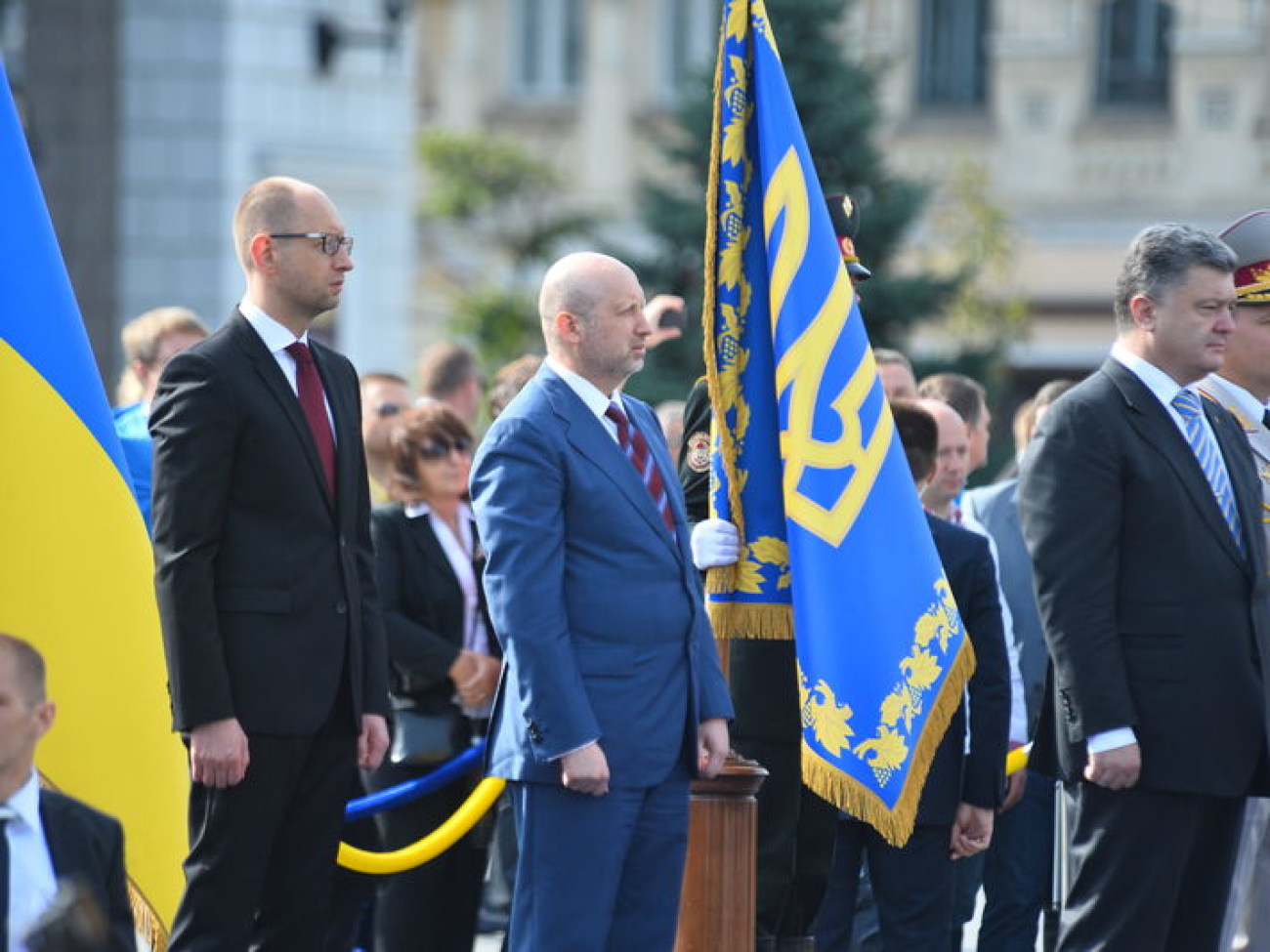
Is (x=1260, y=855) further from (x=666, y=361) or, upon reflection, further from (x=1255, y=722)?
(x=666, y=361)

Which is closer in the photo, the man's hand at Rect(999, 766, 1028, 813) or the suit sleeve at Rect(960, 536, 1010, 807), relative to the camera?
the suit sleeve at Rect(960, 536, 1010, 807)

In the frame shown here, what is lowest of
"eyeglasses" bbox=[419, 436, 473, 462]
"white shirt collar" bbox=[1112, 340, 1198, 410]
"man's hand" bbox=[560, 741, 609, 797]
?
"man's hand" bbox=[560, 741, 609, 797]

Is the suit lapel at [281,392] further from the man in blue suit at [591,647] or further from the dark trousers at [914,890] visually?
the dark trousers at [914,890]

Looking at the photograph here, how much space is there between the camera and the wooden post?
19.6ft

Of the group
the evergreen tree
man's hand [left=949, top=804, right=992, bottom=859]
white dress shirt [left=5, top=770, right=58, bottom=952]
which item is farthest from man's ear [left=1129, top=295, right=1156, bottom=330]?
the evergreen tree

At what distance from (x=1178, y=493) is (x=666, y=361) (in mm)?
10798

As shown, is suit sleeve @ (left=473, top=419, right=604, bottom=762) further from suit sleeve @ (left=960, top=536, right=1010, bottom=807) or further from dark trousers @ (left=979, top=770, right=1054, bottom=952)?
dark trousers @ (left=979, top=770, right=1054, bottom=952)

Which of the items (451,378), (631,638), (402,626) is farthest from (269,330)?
(451,378)

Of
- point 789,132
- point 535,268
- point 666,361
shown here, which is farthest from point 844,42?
point 789,132

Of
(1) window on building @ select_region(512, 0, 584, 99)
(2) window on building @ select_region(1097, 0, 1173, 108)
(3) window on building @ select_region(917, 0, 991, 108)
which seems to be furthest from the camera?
(1) window on building @ select_region(512, 0, 584, 99)

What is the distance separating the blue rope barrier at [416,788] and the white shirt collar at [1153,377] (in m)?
2.21

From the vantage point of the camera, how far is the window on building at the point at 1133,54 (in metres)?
26.4

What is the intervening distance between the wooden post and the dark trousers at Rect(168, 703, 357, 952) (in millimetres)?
874

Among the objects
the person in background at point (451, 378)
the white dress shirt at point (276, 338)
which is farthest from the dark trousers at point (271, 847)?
the person in background at point (451, 378)
